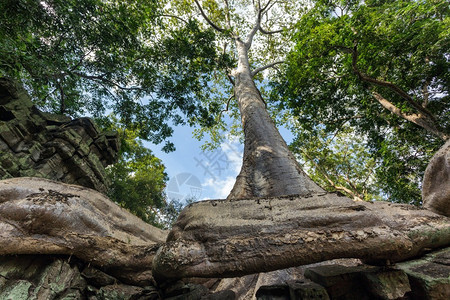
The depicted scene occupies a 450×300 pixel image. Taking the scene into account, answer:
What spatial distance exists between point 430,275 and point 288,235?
808 millimetres

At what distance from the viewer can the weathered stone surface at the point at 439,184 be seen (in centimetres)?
151

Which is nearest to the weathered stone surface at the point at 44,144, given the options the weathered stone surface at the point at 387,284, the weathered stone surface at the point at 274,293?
the weathered stone surface at the point at 274,293

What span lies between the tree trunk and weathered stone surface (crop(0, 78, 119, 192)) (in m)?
3.75

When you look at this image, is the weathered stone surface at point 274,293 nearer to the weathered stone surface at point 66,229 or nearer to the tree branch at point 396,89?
the weathered stone surface at point 66,229

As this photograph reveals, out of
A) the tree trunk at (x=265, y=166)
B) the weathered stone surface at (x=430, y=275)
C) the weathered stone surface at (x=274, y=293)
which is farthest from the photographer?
the tree trunk at (x=265, y=166)

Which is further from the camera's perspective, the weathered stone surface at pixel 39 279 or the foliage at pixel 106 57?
the foliage at pixel 106 57

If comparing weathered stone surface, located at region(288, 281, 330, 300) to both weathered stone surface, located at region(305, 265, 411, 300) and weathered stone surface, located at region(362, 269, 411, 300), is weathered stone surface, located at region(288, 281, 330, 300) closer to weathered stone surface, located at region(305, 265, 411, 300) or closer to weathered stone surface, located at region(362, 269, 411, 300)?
weathered stone surface, located at region(305, 265, 411, 300)

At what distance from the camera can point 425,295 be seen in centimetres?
114

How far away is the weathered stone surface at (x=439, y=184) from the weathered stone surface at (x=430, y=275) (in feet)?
1.02

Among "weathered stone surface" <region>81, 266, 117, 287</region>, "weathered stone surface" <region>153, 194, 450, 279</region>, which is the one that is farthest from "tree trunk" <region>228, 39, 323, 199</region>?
"weathered stone surface" <region>81, 266, 117, 287</region>

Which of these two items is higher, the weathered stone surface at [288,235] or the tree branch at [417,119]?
the tree branch at [417,119]

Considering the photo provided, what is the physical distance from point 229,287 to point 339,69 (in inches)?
261

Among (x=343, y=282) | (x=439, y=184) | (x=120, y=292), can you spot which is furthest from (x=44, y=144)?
(x=439, y=184)

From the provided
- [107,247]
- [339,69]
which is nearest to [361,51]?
[339,69]
